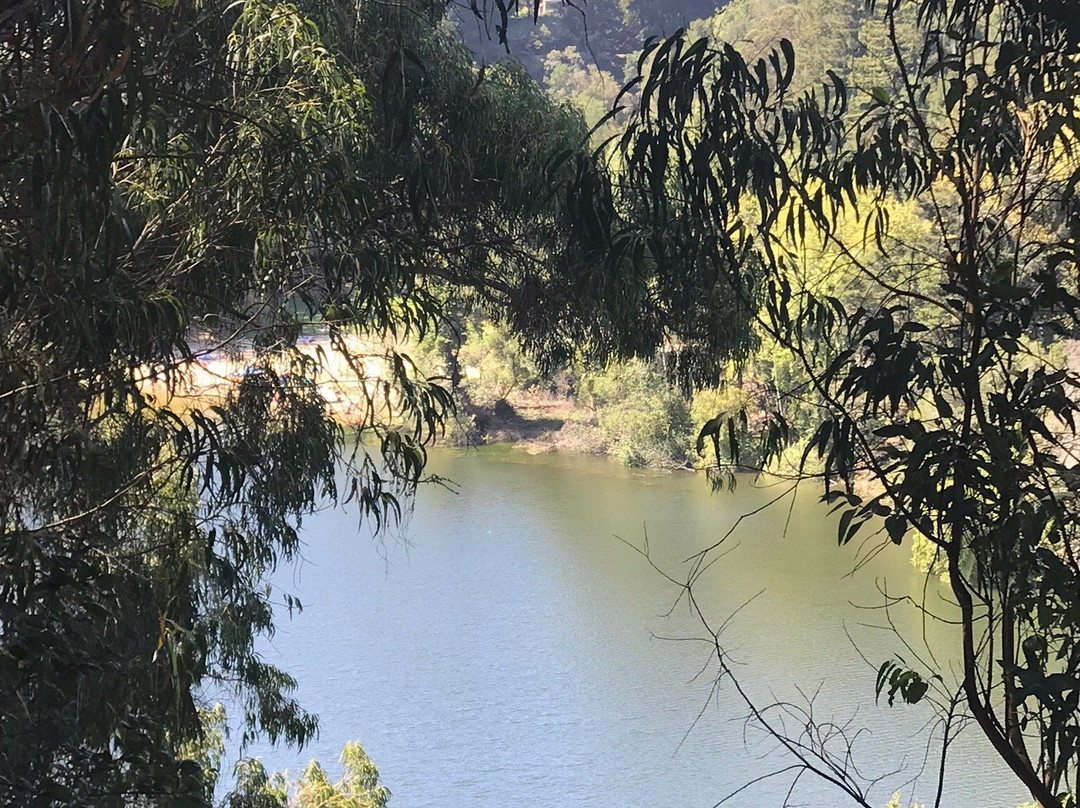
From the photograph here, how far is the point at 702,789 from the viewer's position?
5887mm

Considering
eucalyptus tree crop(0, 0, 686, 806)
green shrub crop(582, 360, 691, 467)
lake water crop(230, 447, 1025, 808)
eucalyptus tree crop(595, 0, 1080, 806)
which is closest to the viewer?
eucalyptus tree crop(595, 0, 1080, 806)

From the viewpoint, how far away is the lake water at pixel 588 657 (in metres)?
6.07

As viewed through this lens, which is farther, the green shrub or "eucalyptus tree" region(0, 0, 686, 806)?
the green shrub

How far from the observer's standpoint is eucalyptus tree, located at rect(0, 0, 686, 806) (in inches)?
52.1

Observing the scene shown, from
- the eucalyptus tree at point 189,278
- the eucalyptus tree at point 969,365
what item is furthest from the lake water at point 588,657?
the eucalyptus tree at point 969,365

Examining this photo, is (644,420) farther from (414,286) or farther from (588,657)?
(414,286)

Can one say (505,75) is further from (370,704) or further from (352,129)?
(370,704)

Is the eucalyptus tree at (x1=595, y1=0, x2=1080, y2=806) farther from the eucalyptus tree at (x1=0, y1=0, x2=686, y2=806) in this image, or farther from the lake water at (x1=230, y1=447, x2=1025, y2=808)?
the lake water at (x1=230, y1=447, x2=1025, y2=808)

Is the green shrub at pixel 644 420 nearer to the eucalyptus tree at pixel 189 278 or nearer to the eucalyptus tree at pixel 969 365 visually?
the eucalyptus tree at pixel 189 278

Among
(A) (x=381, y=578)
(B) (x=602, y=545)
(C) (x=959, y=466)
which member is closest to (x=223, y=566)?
(C) (x=959, y=466)

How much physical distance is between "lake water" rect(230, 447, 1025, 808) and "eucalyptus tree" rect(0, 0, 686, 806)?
7.70ft

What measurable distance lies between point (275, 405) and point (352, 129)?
0.67m

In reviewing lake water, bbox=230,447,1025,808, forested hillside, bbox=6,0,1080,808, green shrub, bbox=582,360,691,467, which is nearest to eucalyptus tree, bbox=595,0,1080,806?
forested hillside, bbox=6,0,1080,808

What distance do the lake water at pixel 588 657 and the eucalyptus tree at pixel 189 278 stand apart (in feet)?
7.70
